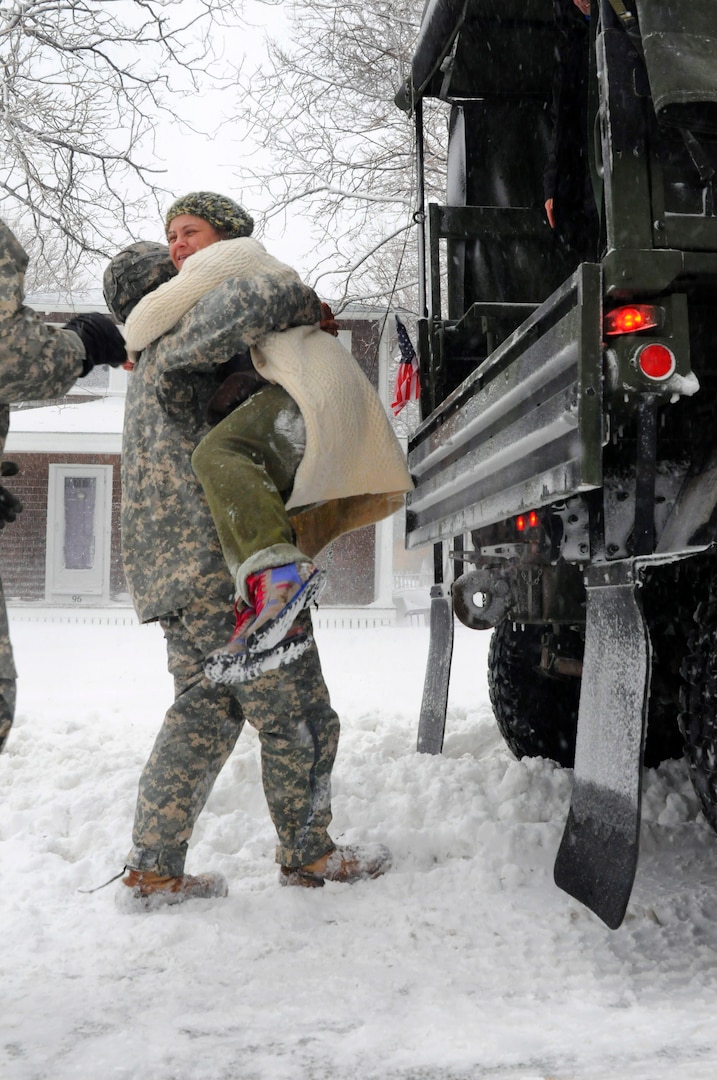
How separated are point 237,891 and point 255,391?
4.75 ft

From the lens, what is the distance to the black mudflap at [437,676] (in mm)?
4316

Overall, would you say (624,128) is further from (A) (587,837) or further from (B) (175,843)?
(B) (175,843)

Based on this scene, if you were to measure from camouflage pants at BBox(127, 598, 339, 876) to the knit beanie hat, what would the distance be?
45.5 inches

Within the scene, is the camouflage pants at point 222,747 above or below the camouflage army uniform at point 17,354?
below

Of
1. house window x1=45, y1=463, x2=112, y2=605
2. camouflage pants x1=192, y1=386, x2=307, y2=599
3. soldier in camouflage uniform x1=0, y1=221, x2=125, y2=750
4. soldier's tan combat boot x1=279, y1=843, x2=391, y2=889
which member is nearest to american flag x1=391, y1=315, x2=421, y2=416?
camouflage pants x1=192, y1=386, x2=307, y2=599

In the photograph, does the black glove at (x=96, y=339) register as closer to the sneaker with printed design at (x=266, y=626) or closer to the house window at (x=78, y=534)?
the sneaker with printed design at (x=266, y=626)

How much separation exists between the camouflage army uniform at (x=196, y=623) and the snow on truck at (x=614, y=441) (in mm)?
710

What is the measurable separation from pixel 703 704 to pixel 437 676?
7.02 ft

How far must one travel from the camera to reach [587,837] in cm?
232

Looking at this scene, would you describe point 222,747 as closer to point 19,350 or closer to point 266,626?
point 266,626

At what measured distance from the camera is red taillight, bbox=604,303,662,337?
206 cm

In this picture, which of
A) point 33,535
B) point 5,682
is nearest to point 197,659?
point 5,682

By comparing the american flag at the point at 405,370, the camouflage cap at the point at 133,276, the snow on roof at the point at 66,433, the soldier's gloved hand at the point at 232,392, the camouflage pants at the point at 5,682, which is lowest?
the camouflage pants at the point at 5,682

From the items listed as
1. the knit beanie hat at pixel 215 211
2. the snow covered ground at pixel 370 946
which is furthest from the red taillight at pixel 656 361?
the knit beanie hat at pixel 215 211
